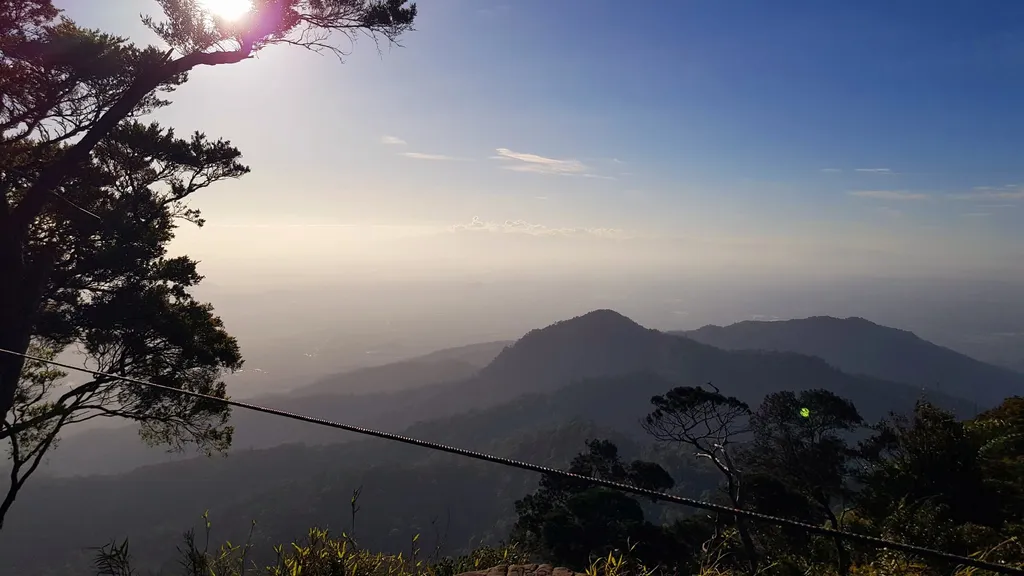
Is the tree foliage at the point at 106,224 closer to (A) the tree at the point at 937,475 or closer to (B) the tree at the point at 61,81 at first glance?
(B) the tree at the point at 61,81

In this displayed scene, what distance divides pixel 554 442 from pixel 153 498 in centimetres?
9979

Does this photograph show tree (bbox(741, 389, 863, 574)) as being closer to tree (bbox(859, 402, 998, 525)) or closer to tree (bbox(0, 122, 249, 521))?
tree (bbox(859, 402, 998, 525))

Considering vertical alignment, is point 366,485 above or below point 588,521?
below

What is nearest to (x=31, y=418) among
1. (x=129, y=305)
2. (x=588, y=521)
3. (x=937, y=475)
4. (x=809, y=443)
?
(x=129, y=305)

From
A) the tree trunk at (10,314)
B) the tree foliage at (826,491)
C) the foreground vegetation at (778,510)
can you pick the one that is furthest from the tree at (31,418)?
the tree foliage at (826,491)

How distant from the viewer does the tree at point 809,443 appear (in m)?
21.6

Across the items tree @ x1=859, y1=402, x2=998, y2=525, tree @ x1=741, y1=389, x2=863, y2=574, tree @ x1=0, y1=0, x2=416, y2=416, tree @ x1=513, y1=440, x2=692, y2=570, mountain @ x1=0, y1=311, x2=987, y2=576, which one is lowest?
mountain @ x1=0, y1=311, x2=987, y2=576

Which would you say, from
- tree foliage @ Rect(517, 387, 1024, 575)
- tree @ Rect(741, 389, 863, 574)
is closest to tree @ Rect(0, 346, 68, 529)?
tree foliage @ Rect(517, 387, 1024, 575)

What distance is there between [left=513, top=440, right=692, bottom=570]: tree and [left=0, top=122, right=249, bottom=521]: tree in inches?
535

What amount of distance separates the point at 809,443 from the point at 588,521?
12.2 metres

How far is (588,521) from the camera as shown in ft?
69.0

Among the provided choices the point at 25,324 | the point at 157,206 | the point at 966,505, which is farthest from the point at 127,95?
the point at 966,505

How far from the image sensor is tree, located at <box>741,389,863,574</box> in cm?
2164

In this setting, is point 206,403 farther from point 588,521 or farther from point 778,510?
point 778,510
